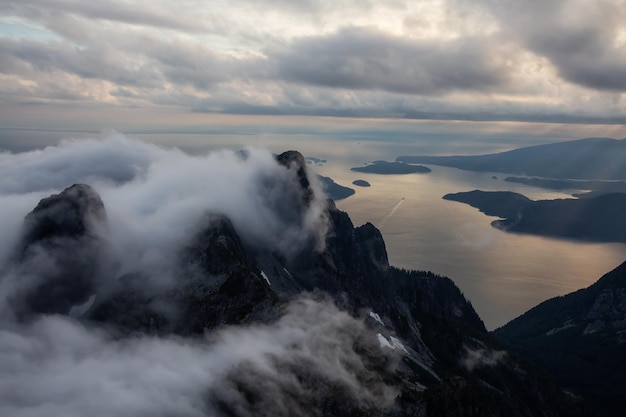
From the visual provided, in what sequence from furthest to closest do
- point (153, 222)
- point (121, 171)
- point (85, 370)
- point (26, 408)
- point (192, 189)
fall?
1. point (121, 171)
2. point (192, 189)
3. point (153, 222)
4. point (85, 370)
5. point (26, 408)

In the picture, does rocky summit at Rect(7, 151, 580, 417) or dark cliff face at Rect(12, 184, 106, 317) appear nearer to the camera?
rocky summit at Rect(7, 151, 580, 417)

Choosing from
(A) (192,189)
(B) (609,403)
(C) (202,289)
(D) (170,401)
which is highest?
(A) (192,189)

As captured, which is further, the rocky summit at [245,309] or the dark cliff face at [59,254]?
the dark cliff face at [59,254]

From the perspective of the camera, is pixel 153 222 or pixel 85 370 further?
pixel 153 222

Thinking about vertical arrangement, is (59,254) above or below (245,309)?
above

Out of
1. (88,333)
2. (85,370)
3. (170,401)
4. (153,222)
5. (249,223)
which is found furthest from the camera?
(249,223)

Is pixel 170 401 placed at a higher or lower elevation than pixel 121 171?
lower

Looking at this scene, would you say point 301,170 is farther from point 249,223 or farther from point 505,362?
point 505,362

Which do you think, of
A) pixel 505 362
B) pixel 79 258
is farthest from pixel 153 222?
pixel 505 362
